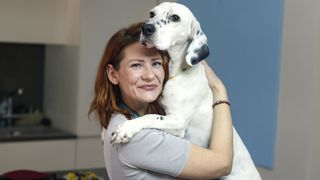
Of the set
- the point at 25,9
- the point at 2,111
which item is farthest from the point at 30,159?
the point at 25,9

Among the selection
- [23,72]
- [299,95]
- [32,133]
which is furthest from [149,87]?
[23,72]

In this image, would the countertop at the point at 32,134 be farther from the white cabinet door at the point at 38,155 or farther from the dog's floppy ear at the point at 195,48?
the dog's floppy ear at the point at 195,48

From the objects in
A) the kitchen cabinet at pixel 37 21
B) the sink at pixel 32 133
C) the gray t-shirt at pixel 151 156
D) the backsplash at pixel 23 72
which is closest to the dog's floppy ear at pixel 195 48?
the gray t-shirt at pixel 151 156

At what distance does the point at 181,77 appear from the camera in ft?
4.54

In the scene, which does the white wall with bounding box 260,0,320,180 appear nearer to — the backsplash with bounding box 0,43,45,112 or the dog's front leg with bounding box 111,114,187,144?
the dog's front leg with bounding box 111,114,187,144

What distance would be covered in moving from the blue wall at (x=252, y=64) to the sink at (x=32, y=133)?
164cm

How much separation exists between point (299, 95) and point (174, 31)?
969 mm

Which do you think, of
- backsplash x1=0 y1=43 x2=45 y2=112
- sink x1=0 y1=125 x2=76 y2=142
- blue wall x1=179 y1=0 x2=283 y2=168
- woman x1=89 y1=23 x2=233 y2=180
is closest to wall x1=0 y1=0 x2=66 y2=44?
backsplash x1=0 y1=43 x2=45 y2=112

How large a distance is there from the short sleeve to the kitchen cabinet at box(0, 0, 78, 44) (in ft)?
8.69

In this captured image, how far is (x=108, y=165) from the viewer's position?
4.45 feet

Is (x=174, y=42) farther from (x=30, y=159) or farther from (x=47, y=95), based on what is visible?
(x=47, y=95)

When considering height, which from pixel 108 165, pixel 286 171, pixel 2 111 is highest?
pixel 108 165

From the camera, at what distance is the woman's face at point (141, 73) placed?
4.19 ft

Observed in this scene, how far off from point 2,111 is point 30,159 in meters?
0.64
